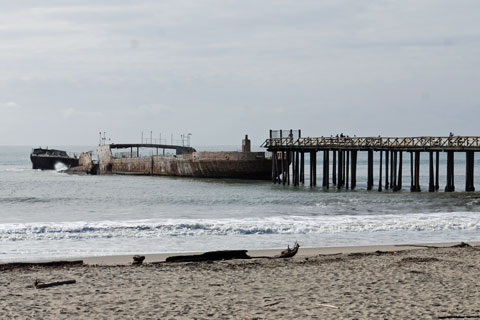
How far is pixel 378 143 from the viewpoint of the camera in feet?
148

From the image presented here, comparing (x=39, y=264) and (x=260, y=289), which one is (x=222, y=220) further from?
(x=260, y=289)

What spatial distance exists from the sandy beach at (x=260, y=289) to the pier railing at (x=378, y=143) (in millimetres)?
25653

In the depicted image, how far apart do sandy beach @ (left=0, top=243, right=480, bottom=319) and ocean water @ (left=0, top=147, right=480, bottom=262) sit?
4.56 m

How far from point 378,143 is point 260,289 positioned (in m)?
34.0

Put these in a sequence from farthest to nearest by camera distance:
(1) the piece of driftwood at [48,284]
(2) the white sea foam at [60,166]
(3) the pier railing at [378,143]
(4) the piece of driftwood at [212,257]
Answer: (2) the white sea foam at [60,166], (3) the pier railing at [378,143], (4) the piece of driftwood at [212,257], (1) the piece of driftwood at [48,284]

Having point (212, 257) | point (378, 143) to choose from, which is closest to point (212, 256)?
point (212, 257)

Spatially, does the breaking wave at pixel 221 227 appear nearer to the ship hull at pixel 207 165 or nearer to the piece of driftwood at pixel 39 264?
the piece of driftwood at pixel 39 264

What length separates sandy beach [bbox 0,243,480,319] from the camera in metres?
10.5

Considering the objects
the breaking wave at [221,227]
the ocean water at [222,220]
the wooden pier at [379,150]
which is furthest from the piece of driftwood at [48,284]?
the wooden pier at [379,150]

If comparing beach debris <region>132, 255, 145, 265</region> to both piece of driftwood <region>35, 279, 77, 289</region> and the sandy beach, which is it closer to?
the sandy beach

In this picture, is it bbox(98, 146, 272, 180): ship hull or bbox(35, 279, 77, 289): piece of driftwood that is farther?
bbox(98, 146, 272, 180): ship hull

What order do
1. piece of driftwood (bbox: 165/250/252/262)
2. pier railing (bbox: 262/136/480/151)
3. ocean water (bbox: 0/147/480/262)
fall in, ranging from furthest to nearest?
pier railing (bbox: 262/136/480/151), ocean water (bbox: 0/147/480/262), piece of driftwood (bbox: 165/250/252/262)

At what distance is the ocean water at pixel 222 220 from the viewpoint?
20.8 metres

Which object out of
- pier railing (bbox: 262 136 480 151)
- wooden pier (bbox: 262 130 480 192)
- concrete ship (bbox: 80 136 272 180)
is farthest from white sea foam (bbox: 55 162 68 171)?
pier railing (bbox: 262 136 480 151)
